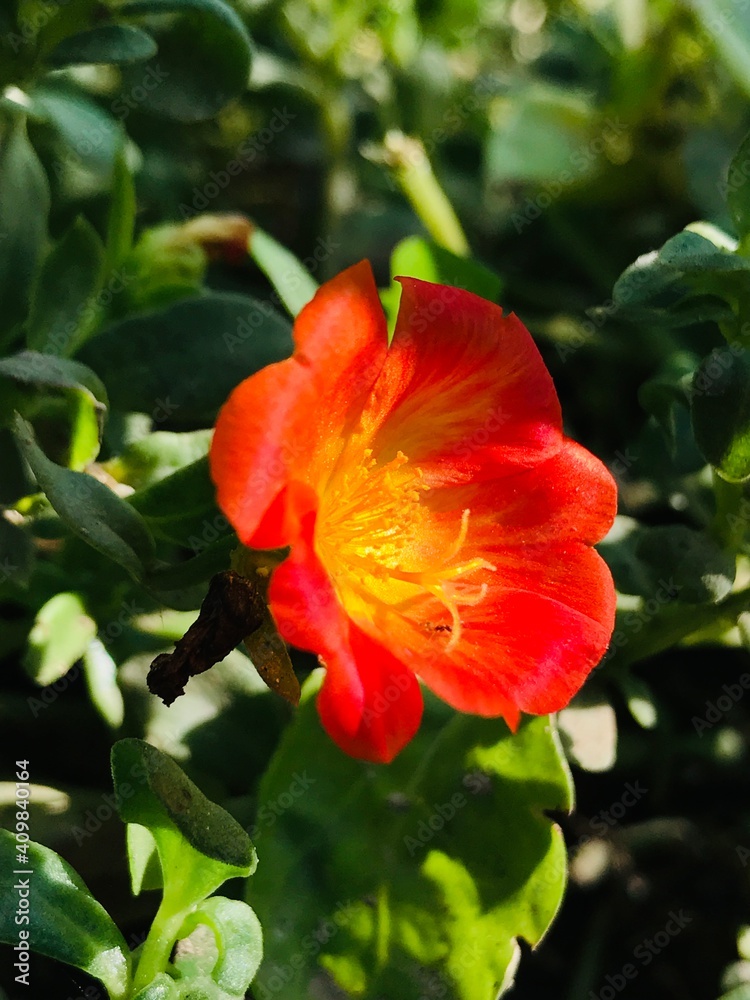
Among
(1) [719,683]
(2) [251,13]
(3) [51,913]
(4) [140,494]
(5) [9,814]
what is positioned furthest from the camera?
(2) [251,13]

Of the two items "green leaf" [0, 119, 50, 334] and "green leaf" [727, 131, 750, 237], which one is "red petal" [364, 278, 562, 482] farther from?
"green leaf" [0, 119, 50, 334]

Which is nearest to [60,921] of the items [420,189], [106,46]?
[106,46]

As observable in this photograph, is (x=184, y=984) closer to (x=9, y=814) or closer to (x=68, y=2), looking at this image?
(x=9, y=814)

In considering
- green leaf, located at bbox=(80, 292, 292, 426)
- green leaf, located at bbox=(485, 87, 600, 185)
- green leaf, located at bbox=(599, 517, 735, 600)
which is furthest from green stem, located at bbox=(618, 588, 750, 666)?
green leaf, located at bbox=(485, 87, 600, 185)

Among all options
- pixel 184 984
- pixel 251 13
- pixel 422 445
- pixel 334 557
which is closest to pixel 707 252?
pixel 422 445

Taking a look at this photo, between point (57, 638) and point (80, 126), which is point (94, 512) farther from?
point (80, 126)

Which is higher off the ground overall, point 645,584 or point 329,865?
point 645,584

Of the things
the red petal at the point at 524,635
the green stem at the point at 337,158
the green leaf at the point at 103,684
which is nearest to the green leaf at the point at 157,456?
the green leaf at the point at 103,684

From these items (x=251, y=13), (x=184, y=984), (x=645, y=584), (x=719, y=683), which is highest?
(x=251, y=13)
